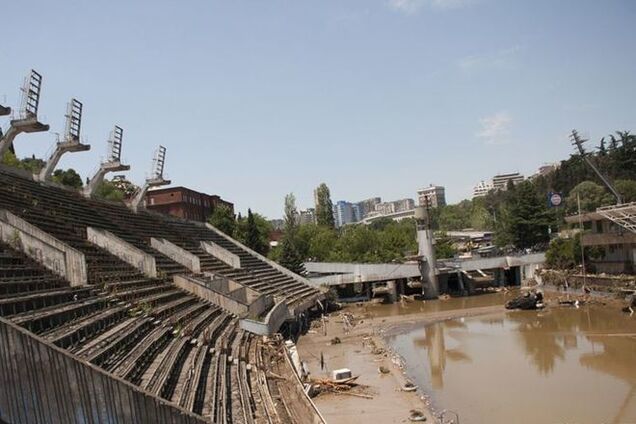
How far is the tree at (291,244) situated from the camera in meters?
51.3

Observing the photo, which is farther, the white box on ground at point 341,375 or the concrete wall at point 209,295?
the concrete wall at point 209,295

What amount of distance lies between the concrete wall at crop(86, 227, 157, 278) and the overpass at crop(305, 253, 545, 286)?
90.4 ft

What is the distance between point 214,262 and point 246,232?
92.6ft

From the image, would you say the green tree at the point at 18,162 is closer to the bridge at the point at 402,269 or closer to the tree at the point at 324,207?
the bridge at the point at 402,269

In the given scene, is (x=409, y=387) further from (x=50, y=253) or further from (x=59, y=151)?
(x=59, y=151)

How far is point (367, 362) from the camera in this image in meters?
25.3

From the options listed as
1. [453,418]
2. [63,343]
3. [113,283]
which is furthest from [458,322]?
[63,343]

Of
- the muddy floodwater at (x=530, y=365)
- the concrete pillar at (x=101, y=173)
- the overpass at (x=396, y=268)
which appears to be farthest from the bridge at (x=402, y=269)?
the concrete pillar at (x=101, y=173)

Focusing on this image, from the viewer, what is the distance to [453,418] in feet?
54.5

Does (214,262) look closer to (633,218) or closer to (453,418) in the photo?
(453,418)

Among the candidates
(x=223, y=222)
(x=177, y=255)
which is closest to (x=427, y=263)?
(x=223, y=222)

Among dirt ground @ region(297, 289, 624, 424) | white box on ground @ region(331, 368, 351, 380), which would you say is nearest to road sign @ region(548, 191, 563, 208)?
dirt ground @ region(297, 289, 624, 424)

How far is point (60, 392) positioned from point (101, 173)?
101ft

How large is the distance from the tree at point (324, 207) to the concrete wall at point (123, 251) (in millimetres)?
73218
